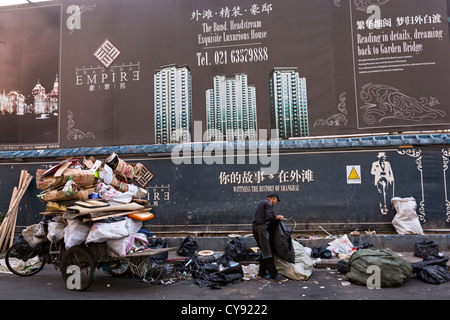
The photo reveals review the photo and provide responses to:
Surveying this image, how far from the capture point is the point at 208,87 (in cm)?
1115

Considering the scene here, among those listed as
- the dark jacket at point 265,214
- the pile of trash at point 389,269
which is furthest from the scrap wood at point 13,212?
the pile of trash at point 389,269

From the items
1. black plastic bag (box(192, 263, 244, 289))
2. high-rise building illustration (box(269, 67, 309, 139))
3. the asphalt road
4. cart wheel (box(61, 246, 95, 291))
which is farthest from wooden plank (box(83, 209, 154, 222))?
high-rise building illustration (box(269, 67, 309, 139))

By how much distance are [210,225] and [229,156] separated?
214cm

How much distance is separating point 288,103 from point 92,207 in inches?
281

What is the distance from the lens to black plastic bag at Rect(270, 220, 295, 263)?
21.3 ft

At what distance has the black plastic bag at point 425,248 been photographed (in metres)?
7.63

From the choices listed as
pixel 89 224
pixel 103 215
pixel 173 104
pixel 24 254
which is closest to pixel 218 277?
pixel 103 215

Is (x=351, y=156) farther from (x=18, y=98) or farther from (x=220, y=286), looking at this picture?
(x=18, y=98)

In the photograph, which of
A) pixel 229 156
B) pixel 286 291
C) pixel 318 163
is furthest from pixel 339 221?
pixel 286 291

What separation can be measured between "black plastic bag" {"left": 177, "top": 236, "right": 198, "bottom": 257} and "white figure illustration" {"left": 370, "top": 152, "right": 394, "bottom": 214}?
17.3ft

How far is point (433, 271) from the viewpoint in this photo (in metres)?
6.07

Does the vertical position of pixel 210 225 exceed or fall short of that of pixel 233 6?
it falls short

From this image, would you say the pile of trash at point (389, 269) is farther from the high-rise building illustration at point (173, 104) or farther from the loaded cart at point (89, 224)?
the high-rise building illustration at point (173, 104)

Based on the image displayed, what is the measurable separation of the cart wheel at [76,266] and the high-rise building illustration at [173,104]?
575cm
